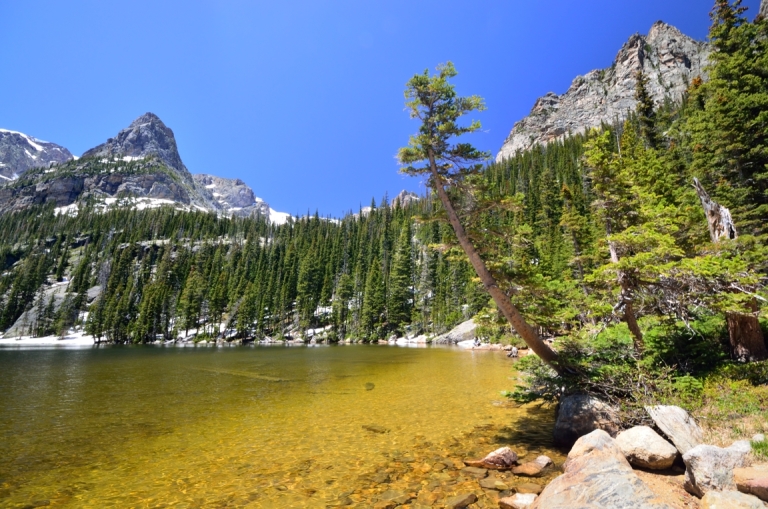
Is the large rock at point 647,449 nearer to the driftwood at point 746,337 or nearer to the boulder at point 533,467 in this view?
the boulder at point 533,467

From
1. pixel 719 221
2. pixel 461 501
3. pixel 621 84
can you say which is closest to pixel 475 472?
pixel 461 501

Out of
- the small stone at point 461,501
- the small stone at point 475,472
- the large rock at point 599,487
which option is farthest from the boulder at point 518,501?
the small stone at point 475,472

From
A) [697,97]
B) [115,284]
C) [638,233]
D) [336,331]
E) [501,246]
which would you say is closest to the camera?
[638,233]

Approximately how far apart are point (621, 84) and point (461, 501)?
198m

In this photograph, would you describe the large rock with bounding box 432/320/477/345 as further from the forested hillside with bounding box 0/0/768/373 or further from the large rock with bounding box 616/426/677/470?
the large rock with bounding box 616/426/677/470

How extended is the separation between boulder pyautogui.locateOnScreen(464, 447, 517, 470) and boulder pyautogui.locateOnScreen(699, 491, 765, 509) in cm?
358

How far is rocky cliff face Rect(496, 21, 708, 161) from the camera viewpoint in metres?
143

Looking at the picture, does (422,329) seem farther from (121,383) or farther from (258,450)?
(258,450)

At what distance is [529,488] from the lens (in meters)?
6.59

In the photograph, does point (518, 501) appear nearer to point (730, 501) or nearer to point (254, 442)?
point (730, 501)

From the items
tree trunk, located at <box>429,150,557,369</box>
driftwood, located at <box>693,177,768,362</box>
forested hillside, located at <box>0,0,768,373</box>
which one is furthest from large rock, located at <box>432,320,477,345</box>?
tree trunk, located at <box>429,150,557,369</box>

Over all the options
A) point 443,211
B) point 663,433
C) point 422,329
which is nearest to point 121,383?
point 443,211

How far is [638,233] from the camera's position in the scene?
1137cm

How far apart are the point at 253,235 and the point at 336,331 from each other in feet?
263
